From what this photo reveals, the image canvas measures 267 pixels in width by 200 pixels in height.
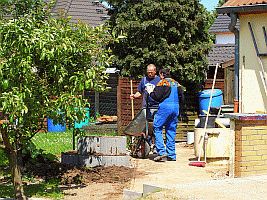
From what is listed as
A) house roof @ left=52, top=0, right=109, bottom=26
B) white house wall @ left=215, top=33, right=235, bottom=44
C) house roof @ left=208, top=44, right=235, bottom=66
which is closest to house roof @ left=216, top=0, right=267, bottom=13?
house roof @ left=208, top=44, right=235, bottom=66

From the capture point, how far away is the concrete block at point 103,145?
465 inches

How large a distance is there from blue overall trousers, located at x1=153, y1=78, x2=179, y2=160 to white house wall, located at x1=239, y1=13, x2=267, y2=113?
2015 millimetres

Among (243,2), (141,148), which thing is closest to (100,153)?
(141,148)

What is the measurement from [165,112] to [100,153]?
1535 mm

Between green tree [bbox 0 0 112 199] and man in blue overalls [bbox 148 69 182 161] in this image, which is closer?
green tree [bbox 0 0 112 199]

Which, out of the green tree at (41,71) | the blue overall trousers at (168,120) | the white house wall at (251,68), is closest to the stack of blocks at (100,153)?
the blue overall trousers at (168,120)

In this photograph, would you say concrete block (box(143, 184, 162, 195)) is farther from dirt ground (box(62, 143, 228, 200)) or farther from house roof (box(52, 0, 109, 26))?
house roof (box(52, 0, 109, 26))

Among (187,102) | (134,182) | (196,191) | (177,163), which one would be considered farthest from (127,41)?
(196,191)

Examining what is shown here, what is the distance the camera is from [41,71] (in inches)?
369

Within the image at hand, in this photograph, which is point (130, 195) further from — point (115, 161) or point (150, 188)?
point (115, 161)

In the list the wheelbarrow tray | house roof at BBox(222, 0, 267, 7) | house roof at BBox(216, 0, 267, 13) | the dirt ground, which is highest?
house roof at BBox(222, 0, 267, 7)

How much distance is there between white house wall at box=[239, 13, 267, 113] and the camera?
1367 cm

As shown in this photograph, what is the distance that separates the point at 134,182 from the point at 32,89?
240 centimetres

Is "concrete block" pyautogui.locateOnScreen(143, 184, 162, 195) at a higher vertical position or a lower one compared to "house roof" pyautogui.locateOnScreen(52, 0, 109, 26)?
lower
